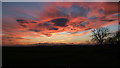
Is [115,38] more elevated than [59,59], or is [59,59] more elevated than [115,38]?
[115,38]

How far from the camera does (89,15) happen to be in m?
4.73

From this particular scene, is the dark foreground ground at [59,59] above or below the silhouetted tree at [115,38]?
below

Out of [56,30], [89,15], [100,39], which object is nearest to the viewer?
[89,15]

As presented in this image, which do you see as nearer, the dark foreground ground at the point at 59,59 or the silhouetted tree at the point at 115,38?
the dark foreground ground at the point at 59,59

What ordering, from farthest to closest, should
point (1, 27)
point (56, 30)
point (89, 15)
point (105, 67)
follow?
1. point (56, 30)
2. point (89, 15)
3. point (1, 27)
4. point (105, 67)

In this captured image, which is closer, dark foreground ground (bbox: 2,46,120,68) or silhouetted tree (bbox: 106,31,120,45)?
dark foreground ground (bbox: 2,46,120,68)

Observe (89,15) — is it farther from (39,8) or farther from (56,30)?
(39,8)

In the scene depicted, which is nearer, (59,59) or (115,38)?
(59,59)

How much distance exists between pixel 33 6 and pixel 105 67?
4302 millimetres

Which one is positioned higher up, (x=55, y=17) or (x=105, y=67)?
(x=55, y=17)

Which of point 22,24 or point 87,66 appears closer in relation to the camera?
point 87,66

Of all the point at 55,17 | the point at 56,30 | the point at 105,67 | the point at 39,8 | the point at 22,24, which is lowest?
the point at 105,67

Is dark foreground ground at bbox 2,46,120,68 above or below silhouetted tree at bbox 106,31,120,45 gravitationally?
below

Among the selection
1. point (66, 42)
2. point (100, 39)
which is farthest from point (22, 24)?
point (100, 39)
